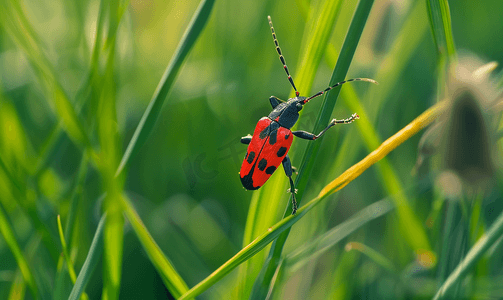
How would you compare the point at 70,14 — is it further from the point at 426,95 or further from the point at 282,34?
the point at 426,95

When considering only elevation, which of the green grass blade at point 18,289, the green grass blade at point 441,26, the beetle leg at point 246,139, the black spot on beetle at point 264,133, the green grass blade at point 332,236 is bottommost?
the green grass blade at point 332,236

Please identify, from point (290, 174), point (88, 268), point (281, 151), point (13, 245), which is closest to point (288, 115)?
point (281, 151)

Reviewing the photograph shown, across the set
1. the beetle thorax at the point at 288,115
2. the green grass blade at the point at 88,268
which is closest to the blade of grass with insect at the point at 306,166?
the green grass blade at the point at 88,268

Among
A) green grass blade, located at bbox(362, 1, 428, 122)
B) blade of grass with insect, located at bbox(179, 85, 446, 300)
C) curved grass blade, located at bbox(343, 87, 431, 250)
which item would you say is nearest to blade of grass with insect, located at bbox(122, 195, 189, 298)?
blade of grass with insect, located at bbox(179, 85, 446, 300)

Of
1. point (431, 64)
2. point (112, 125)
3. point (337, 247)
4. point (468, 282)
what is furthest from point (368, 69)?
point (112, 125)

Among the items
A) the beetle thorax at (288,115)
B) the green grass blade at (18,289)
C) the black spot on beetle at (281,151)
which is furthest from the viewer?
the beetle thorax at (288,115)

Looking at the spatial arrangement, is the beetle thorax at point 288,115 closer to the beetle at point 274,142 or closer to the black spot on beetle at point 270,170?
the beetle at point 274,142
